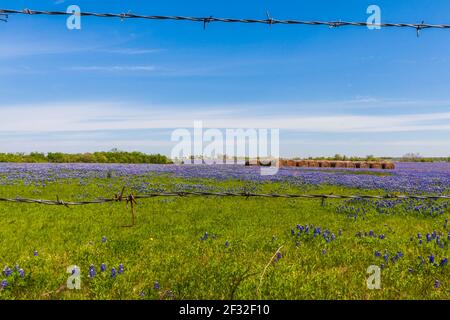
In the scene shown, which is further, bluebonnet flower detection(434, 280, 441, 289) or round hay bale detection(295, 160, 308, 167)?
round hay bale detection(295, 160, 308, 167)

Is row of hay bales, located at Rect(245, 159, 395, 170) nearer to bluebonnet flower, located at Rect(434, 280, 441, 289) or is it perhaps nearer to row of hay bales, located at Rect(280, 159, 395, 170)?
row of hay bales, located at Rect(280, 159, 395, 170)

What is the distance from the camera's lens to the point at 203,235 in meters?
8.61

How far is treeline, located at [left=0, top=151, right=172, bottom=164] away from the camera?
52094 mm

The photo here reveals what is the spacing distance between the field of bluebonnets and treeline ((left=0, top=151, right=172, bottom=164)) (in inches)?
1778

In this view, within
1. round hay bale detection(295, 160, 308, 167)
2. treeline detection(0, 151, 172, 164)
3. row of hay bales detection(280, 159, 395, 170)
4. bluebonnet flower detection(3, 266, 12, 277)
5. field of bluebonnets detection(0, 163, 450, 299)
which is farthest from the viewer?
round hay bale detection(295, 160, 308, 167)

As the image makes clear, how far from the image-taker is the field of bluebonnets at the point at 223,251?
507 centimetres

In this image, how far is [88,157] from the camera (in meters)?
57.2

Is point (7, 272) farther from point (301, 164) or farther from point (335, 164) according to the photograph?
point (335, 164)

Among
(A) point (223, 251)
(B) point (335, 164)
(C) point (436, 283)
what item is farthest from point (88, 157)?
(C) point (436, 283)

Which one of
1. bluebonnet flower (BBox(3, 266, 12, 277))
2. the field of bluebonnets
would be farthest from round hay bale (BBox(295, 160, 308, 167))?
bluebonnet flower (BBox(3, 266, 12, 277))

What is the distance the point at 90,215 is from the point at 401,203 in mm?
11385

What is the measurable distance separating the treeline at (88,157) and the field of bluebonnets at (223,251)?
148 feet
